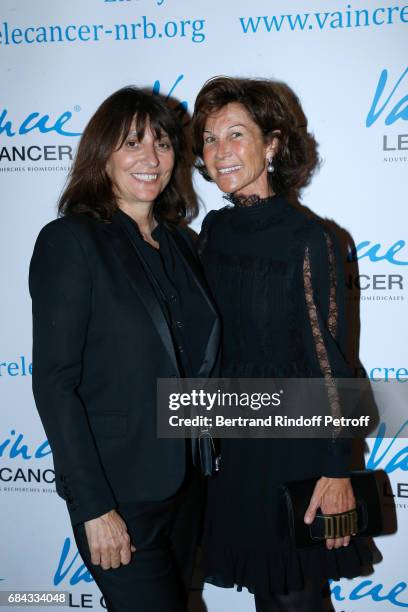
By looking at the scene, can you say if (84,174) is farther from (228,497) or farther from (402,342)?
(402,342)

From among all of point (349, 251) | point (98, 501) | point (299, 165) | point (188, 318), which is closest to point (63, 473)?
point (98, 501)

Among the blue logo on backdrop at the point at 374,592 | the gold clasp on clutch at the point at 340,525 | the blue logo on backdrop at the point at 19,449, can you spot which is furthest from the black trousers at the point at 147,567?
the blue logo on backdrop at the point at 374,592

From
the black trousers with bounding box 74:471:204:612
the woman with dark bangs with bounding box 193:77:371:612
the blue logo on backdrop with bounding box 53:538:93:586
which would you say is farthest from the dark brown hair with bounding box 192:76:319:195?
the blue logo on backdrop with bounding box 53:538:93:586

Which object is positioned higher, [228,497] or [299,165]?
[299,165]

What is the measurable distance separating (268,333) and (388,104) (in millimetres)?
1169

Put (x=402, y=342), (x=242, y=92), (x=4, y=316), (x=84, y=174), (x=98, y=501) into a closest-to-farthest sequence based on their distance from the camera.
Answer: (x=98, y=501), (x=84, y=174), (x=242, y=92), (x=402, y=342), (x=4, y=316)

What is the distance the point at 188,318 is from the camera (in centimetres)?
164

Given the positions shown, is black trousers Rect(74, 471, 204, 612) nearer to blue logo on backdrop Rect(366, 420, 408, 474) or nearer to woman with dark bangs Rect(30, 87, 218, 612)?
woman with dark bangs Rect(30, 87, 218, 612)

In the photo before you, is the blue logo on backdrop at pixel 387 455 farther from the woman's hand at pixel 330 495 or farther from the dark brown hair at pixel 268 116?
the dark brown hair at pixel 268 116

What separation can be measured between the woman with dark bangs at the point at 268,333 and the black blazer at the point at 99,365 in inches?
12.6

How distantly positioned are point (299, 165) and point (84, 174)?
70 centimetres

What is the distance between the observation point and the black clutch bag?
63.3 inches

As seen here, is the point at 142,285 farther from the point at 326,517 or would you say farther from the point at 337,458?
the point at 326,517

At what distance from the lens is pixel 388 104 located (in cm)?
224
